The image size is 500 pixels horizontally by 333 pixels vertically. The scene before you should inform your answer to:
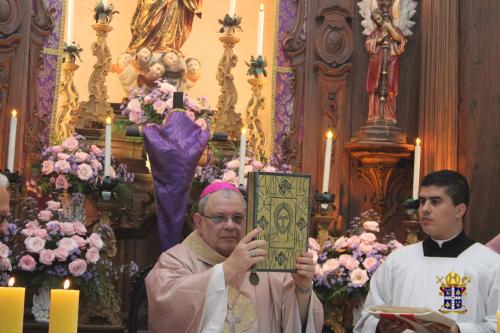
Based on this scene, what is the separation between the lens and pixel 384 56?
670 centimetres

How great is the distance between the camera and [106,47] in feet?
22.6

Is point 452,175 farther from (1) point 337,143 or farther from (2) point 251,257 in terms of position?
(1) point 337,143

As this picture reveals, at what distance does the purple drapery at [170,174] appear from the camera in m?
5.50

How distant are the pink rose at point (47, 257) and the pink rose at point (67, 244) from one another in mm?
77

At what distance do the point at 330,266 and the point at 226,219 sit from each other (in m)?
1.27

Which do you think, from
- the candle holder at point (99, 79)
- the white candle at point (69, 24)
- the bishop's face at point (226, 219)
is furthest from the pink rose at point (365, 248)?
the white candle at point (69, 24)

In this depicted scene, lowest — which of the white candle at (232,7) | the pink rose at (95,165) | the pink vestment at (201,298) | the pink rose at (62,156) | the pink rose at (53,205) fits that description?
the pink vestment at (201,298)

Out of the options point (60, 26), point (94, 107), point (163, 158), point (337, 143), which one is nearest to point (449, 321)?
point (163, 158)

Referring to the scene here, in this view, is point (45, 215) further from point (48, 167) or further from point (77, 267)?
point (48, 167)

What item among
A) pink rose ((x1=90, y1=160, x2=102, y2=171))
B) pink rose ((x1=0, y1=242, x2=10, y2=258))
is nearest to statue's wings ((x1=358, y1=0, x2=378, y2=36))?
pink rose ((x1=90, y1=160, x2=102, y2=171))

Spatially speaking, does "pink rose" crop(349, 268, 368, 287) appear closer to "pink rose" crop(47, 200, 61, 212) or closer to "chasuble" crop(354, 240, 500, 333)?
"chasuble" crop(354, 240, 500, 333)

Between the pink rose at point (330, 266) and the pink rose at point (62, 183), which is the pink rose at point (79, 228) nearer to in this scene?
the pink rose at point (62, 183)

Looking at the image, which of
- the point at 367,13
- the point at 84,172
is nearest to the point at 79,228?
the point at 84,172

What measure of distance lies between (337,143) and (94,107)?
5.95 ft
